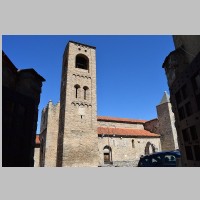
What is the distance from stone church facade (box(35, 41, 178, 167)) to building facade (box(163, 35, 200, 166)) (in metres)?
12.1

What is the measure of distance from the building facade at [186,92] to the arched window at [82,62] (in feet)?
49.8

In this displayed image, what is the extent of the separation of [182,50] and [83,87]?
14.1 m

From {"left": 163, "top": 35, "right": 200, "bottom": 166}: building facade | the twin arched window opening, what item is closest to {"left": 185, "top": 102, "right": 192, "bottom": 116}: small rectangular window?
{"left": 163, "top": 35, "right": 200, "bottom": 166}: building facade

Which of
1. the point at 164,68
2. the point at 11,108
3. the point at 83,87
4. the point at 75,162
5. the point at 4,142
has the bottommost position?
the point at 75,162

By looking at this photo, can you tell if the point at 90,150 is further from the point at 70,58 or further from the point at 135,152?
the point at 70,58

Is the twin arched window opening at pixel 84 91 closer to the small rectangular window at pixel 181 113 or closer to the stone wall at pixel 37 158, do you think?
the stone wall at pixel 37 158

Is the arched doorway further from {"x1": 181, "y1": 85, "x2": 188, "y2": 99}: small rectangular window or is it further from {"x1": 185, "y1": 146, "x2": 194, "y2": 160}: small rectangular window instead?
{"x1": 181, "y1": 85, "x2": 188, "y2": 99}: small rectangular window

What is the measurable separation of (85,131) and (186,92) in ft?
43.3

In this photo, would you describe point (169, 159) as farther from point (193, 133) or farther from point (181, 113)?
point (193, 133)

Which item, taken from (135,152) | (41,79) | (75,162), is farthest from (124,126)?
(41,79)

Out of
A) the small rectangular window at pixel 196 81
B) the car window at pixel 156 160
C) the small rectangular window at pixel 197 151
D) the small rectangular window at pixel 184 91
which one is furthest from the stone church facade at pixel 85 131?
the small rectangular window at pixel 196 81

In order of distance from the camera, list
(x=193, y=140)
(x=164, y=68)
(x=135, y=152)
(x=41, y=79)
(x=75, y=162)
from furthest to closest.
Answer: (x=135, y=152) < (x=75, y=162) < (x=41, y=79) < (x=164, y=68) < (x=193, y=140)

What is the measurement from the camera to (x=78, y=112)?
55.7 feet

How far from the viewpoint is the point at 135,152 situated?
829 inches
